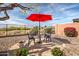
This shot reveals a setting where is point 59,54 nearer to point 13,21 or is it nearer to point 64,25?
point 64,25

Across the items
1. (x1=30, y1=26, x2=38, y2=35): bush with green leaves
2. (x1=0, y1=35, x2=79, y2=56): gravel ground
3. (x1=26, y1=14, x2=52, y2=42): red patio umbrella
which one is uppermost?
(x1=26, y1=14, x2=52, y2=42): red patio umbrella

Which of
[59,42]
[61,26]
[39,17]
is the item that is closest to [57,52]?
[59,42]

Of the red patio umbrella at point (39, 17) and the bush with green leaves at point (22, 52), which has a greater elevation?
the red patio umbrella at point (39, 17)

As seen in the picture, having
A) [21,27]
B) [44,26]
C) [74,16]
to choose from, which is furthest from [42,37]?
[74,16]

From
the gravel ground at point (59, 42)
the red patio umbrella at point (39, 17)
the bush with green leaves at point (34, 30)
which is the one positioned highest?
the red patio umbrella at point (39, 17)

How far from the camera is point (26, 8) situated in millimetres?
1597

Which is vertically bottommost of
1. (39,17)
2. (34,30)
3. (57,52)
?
(57,52)

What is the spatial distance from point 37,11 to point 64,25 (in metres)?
0.26

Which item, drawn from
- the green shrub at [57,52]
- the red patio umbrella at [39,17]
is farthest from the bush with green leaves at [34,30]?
the green shrub at [57,52]

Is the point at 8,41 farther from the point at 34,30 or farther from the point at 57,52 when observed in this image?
the point at 57,52

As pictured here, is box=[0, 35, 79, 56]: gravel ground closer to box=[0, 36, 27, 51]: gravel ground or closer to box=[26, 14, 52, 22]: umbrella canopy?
box=[0, 36, 27, 51]: gravel ground

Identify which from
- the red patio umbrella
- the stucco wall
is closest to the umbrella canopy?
the red patio umbrella

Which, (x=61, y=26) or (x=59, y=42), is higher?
(x=61, y=26)

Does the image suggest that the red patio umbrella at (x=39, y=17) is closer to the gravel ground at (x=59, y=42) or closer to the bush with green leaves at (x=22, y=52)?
the gravel ground at (x=59, y=42)
